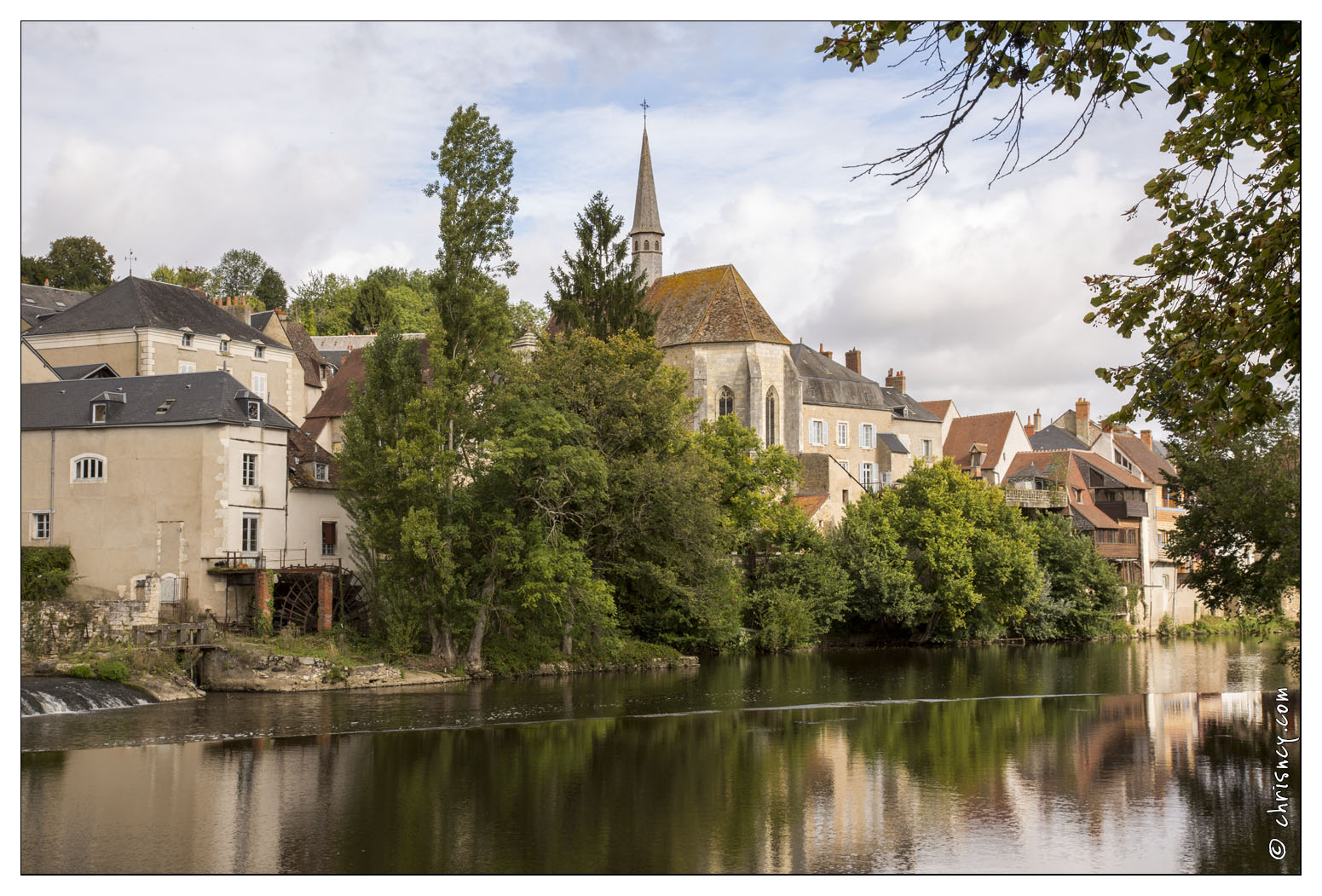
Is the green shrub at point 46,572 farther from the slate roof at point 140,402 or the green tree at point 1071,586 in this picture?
the green tree at point 1071,586

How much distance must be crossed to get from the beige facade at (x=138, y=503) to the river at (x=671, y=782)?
17.8ft

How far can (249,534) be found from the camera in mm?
34469

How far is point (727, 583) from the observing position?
3962 centimetres

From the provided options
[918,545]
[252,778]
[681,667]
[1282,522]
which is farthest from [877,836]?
[918,545]

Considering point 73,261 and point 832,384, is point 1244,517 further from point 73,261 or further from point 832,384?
point 73,261

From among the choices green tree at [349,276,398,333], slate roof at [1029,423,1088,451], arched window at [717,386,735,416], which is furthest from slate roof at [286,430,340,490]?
green tree at [349,276,398,333]

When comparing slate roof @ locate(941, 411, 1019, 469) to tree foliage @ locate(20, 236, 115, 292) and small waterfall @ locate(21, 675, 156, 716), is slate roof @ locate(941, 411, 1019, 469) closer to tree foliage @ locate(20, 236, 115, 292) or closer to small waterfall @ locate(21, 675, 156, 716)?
tree foliage @ locate(20, 236, 115, 292)

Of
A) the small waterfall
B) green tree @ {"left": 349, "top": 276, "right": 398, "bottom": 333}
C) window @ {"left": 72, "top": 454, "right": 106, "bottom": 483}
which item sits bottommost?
the small waterfall

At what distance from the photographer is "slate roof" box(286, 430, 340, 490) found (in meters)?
36.9

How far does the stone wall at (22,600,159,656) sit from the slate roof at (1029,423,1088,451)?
55.8 meters

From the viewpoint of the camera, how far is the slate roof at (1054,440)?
74.1 m

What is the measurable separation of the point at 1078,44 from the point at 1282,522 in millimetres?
17627

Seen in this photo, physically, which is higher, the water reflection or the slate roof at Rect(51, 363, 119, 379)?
the slate roof at Rect(51, 363, 119, 379)

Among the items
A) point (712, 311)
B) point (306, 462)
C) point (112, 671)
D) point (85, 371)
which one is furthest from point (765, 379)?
point (112, 671)
